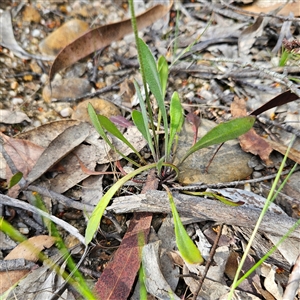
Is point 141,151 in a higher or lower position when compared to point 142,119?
lower

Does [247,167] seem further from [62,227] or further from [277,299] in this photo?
[62,227]

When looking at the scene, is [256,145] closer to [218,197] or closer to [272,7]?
[218,197]

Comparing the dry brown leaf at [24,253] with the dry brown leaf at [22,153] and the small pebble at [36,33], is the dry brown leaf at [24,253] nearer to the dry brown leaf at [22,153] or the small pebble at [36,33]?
the dry brown leaf at [22,153]

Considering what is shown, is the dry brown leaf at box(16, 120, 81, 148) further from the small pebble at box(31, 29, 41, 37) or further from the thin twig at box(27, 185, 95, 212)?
the small pebble at box(31, 29, 41, 37)

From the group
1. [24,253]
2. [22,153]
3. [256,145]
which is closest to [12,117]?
[22,153]

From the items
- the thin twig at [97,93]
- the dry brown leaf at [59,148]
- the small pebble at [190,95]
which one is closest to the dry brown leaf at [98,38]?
the thin twig at [97,93]

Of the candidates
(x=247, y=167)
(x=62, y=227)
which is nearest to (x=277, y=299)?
(x=247, y=167)
